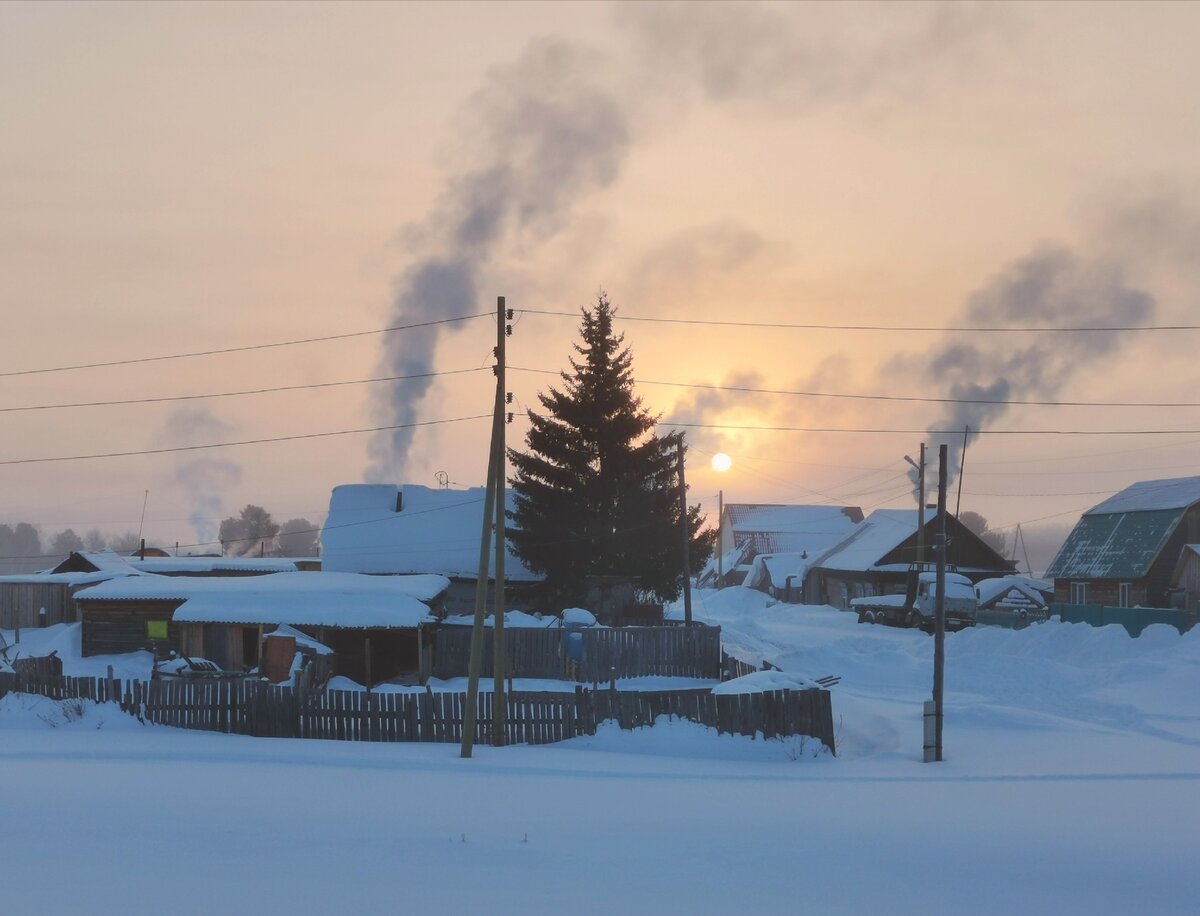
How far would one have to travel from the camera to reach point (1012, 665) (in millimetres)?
35156

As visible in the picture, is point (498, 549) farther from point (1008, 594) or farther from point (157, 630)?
point (1008, 594)

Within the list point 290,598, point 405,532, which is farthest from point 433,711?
point 405,532

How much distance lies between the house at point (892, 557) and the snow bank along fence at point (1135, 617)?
1645 cm

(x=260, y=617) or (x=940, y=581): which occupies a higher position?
(x=940, y=581)

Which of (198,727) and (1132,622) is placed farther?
(1132,622)

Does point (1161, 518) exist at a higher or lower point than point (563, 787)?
higher

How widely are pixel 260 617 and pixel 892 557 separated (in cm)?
4575

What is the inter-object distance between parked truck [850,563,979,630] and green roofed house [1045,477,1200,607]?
5533mm

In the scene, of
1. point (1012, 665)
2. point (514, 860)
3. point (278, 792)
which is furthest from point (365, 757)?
point (1012, 665)

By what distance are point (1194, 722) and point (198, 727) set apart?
22.8 metres

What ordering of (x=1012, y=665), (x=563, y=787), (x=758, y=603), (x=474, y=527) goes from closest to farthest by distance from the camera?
(x=563, y=787) → (x=1012, y=665) → (x=474, y=527) → (x=758, y=603)

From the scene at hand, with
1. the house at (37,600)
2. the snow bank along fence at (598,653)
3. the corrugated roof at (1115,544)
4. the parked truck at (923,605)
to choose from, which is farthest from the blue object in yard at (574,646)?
the corrugated roof at (1115,544)

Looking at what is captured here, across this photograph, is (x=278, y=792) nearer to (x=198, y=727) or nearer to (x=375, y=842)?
(x=375, y=842)

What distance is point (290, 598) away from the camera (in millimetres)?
32906
